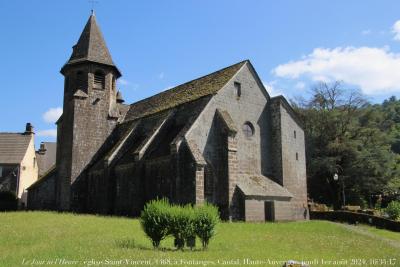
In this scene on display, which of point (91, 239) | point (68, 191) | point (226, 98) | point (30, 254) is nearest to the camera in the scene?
point (30, 254)

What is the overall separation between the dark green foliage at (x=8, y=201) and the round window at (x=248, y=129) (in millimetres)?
24790

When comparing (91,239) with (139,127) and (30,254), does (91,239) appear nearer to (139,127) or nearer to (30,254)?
(30,254)

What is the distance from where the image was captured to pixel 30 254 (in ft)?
39.1

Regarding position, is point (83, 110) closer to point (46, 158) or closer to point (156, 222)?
point (156, 222)

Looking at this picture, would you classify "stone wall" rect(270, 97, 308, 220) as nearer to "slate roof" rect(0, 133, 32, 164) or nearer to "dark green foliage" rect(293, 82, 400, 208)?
"dark green foliage" rect(293, 82, 400, 208)

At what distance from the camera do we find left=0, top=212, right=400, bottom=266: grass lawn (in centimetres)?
1126

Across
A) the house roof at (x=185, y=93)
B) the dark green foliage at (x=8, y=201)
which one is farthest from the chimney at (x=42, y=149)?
the house roof at (x=185, y=93)

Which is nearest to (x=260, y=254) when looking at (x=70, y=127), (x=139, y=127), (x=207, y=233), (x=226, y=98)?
(x=207, y=233)

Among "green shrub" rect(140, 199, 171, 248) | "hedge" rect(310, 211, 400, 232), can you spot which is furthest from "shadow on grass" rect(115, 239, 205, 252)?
"hedge" rect(310, 211, 400, 232)

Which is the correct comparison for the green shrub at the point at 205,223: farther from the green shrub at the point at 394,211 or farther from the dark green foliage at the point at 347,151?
the dark green foliage at the point at 347,151

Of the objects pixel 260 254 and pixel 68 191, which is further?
pixel 68 191

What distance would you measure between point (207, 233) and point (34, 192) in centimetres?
2771

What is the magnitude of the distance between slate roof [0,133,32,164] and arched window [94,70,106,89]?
54.9 ft

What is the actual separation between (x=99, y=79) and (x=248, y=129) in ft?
49.0
